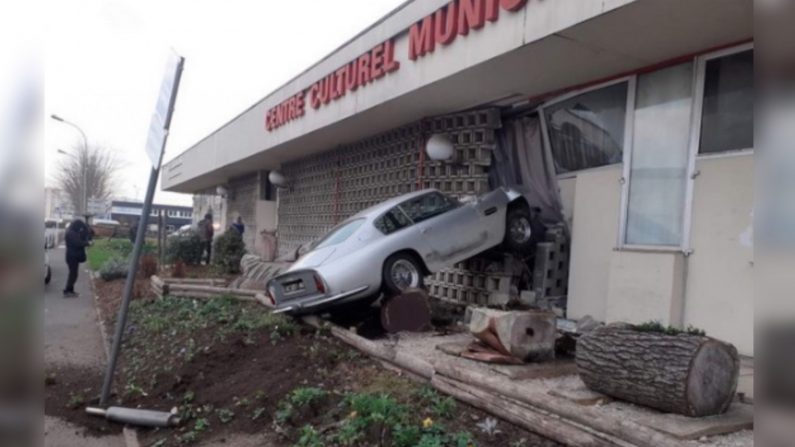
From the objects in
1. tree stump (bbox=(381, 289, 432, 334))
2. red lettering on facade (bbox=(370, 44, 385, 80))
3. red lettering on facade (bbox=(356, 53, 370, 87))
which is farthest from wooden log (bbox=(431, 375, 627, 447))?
red lettering on facade (bbox=(356, 53, 370, 87))

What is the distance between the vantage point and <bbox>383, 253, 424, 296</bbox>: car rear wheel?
7598 mm

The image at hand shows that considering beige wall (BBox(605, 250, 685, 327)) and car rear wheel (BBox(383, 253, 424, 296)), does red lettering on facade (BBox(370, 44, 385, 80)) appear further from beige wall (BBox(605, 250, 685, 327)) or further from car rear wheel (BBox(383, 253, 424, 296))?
beige wall (BBox(605, 250, 685, 327))

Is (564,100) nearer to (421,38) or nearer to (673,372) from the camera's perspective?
(421,38)

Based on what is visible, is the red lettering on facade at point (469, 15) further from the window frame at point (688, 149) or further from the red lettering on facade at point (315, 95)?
the red lettering on facade at point (315, 95)

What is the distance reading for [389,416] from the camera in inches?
167

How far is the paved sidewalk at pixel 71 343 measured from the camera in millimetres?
4898

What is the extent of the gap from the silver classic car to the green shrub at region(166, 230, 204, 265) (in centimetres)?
1075

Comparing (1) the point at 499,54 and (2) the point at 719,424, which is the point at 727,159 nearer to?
(1) the point at 499,54

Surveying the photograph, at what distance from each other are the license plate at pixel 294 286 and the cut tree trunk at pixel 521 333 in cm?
288

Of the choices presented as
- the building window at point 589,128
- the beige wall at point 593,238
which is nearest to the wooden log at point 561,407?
the beige wall at point 593,238

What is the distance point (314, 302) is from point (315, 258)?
2.15ft

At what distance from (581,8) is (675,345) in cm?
337

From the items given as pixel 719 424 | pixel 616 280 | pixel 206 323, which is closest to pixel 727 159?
pixel 616 280

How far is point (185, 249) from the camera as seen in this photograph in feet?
57.8
